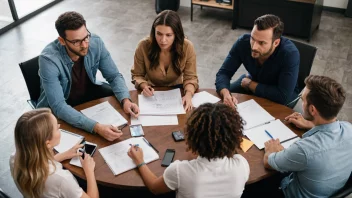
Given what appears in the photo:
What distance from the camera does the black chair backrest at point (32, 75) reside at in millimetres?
2648

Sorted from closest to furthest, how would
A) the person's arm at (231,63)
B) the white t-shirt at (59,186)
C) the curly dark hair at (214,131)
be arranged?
the curly dark hair at (214,131) → the white t-shirt at (59,186) → the person's arm at (231,63)

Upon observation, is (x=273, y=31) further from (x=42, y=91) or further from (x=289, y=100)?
(x=42, y=91)

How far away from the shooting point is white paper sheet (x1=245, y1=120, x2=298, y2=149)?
7.35ft

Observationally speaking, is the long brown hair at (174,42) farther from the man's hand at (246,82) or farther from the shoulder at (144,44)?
the man's hand at (246,82)

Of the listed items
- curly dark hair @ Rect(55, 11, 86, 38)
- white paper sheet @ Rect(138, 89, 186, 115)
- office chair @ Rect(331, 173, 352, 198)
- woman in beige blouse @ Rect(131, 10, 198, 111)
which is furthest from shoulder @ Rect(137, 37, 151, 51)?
office chair @ Rect(331, 173, 352, 198)

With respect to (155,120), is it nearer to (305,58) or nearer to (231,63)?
(231,63)

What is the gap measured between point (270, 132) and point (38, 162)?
1352 mm

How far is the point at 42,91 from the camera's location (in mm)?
2684

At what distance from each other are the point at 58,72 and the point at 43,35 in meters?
2.94

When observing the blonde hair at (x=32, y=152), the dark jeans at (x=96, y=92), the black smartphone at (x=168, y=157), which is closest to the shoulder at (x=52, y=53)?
the dark jeans at (x=96, y=92)

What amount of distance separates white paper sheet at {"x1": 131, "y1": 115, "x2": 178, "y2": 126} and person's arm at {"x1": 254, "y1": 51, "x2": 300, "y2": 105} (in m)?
0.75

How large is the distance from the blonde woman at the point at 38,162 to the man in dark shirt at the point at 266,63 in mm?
1205

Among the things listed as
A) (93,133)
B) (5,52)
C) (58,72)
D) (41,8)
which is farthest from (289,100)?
(41,8)

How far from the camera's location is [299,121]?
2322 millimetres
